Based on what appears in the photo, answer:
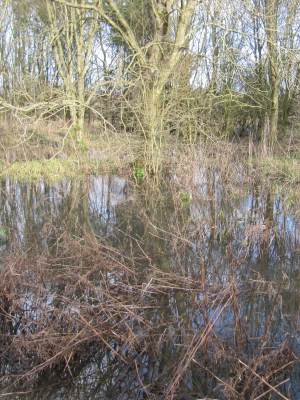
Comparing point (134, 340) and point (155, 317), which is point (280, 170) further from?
point (134, 340)

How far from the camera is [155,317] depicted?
3947mm

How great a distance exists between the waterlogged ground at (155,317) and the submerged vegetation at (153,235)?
0.02m

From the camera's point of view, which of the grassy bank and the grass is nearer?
the grassy bank

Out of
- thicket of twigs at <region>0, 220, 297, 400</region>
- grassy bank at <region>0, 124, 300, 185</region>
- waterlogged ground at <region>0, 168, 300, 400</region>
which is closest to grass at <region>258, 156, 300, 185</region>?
grassy bank at <region>0, 124, 300, 185</region>

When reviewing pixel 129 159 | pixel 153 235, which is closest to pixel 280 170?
pixel 129 159

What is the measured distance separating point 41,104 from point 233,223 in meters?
4.13

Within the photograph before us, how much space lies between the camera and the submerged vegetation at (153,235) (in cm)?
327

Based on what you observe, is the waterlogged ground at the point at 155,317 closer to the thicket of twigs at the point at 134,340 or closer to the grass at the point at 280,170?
the thicket of twigs at the point at 134,340

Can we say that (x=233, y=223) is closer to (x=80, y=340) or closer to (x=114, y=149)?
(x=80, y=340)

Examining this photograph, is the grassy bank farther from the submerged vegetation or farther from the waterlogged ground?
the waterlogged ground

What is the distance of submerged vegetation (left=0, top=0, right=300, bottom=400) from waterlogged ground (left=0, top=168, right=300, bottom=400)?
0.02m

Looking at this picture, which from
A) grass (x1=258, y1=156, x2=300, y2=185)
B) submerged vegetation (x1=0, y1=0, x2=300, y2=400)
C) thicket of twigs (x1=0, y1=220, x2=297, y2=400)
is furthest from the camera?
grass (x1=258, y1=156, x2=300, y2=185)

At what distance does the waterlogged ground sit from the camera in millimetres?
3148

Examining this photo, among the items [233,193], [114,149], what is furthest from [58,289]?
[114,149]
